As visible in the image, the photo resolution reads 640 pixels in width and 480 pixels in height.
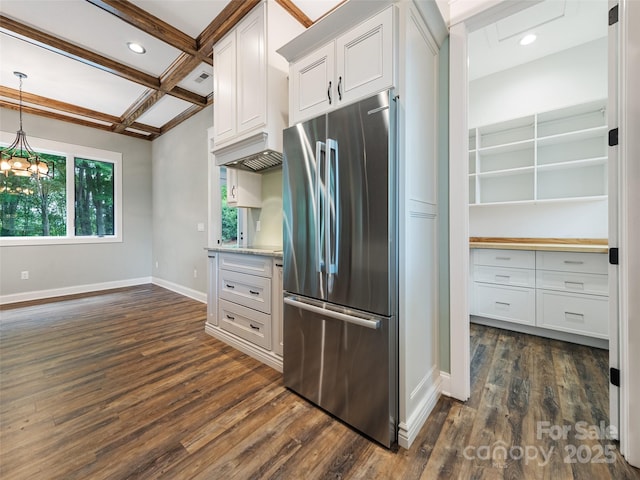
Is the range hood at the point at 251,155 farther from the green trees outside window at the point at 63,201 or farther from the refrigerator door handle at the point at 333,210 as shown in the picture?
the green trees outside window at the point at 63,201

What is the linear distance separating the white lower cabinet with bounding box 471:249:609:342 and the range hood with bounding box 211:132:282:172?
2.44 meters

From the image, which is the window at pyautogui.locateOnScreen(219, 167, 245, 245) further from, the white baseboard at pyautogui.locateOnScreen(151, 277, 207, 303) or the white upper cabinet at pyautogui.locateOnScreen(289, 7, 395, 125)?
the white upper cabinet at pyautogui.locateOnScreen(289, 7, 395, 125)

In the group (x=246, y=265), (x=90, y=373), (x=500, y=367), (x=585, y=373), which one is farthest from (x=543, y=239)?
(x=90, y=373)

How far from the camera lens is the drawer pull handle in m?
2.40

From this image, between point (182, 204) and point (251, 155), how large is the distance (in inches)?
107

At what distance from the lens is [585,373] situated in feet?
6.42

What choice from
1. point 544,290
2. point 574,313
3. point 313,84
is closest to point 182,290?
point 313,84

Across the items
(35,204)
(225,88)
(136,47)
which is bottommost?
(35,204)

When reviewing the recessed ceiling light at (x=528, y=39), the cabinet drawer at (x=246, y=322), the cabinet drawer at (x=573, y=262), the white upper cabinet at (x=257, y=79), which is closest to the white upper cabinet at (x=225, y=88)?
the white upper cabinet at (x=257, y=79)

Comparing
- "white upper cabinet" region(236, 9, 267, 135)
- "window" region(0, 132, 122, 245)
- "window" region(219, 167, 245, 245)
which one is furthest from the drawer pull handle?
"window" region(0, 132, 122, 245)

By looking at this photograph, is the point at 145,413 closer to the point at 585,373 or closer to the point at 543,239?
the point at 585,373

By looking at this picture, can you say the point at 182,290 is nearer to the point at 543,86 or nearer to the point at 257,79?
the point at 257,79

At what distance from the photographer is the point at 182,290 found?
14.6ft

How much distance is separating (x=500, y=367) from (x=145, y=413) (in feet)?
8.22
